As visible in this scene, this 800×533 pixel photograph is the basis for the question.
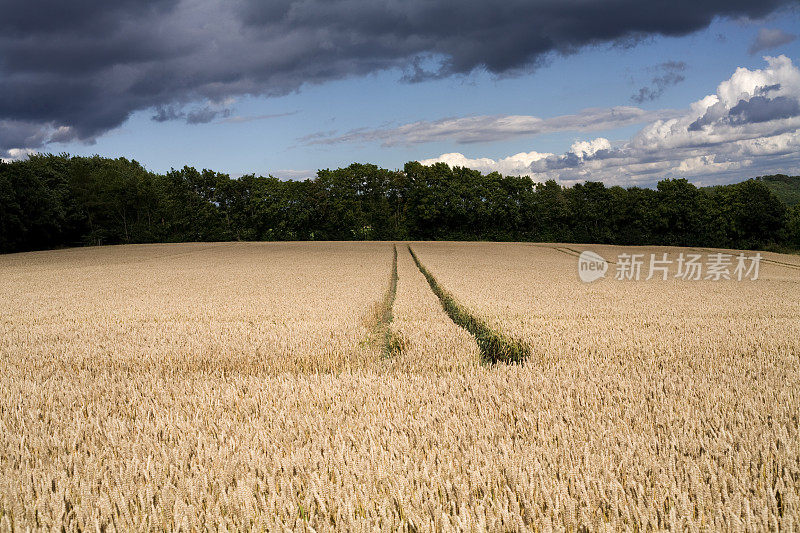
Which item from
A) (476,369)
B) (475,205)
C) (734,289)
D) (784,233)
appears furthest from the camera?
(475,205)

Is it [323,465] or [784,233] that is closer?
[323,465]

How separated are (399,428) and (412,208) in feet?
227

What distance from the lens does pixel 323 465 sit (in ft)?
10.3

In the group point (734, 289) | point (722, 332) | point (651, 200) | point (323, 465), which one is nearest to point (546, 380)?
point (323, 465)

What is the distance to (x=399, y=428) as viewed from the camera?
3.80 m

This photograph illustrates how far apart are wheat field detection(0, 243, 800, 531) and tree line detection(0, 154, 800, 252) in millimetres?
60874

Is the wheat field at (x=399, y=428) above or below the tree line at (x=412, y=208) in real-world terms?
below

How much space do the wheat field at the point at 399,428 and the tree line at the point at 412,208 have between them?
60.9 m

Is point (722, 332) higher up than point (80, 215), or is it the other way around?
point (80, 215)

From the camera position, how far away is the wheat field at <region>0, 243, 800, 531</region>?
2.61 m

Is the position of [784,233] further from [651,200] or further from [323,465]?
[323,465]

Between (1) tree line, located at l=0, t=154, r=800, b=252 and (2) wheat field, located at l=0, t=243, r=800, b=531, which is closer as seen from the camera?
(2) wheat field, located at l=0, t=243, r=800, b=531

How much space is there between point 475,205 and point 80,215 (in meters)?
53.5

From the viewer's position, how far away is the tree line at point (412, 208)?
6544 centimetres
